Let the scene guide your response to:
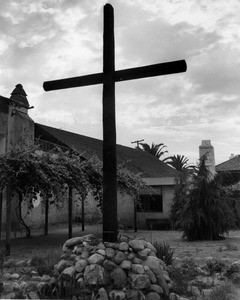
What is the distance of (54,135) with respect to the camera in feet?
76.1

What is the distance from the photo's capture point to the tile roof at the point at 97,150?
22781 mm

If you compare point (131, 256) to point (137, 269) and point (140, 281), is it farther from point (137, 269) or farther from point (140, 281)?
point (140, 281)

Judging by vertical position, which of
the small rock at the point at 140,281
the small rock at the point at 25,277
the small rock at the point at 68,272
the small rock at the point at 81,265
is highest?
the small rock at the point at 81,265

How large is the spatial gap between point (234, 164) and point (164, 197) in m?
15.9

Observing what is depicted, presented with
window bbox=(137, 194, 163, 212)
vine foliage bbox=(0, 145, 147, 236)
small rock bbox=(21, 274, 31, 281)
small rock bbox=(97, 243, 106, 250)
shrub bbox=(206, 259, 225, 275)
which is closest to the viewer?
small rock bbox=(97, 243, 106, 250)

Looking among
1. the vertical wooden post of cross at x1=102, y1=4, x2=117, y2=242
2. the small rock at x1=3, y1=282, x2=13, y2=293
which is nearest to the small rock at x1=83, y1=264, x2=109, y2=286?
the vertical wooden post of cross at x1=102, y1=4, x2=117, y2=242

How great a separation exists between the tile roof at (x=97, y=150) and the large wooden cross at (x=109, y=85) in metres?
11.8

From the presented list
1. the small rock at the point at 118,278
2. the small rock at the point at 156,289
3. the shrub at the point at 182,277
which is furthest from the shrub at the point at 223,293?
the small rock at the point at 118,278

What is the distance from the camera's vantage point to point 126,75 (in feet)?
17.2

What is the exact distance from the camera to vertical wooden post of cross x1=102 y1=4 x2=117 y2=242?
16.5ft

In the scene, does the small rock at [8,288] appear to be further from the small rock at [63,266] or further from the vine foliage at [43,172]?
the vine foliage at [43,172]

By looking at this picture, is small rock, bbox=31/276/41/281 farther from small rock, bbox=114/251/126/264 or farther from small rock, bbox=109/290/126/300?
small rock, bbox=109/290/126/300

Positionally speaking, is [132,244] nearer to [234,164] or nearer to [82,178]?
[82,178]

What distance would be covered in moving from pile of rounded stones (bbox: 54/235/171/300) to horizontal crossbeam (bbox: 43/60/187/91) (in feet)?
7.31
